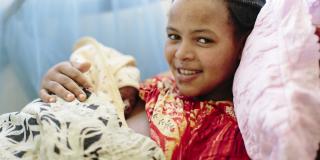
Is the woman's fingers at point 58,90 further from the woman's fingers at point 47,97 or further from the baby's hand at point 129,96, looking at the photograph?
the baby's hand at point 129,96

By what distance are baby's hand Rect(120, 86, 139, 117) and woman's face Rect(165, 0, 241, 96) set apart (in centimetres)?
21

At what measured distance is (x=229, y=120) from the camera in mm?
1068

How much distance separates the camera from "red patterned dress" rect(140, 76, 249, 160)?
1014 millimetres

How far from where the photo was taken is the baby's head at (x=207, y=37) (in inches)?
43.0

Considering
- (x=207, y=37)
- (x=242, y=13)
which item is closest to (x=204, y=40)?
(x=207, y=37)

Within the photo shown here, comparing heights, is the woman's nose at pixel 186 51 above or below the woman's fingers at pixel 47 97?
above

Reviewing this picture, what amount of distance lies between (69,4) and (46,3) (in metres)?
0.08

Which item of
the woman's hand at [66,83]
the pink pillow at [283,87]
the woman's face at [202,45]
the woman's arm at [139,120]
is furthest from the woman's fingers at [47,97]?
the pink pillow at [283,87]

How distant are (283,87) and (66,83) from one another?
62 centimetres

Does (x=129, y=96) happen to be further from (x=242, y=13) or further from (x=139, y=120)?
(x=242, y=13)

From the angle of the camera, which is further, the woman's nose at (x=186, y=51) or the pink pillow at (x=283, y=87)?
the woman's nose at (x=186, y=51)

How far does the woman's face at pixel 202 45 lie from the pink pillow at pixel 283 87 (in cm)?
15

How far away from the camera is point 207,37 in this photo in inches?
43.2

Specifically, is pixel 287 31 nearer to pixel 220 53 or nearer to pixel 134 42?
pixel 220 53
